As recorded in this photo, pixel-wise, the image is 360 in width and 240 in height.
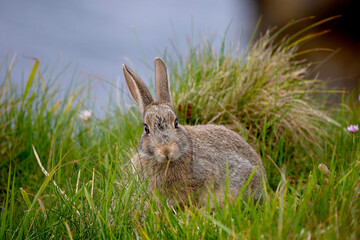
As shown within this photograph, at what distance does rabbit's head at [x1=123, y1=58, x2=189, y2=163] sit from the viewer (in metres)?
4.05

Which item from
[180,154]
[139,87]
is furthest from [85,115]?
[180,154]

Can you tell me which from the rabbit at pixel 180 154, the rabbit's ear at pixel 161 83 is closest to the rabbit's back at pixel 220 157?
the rabbit at pixel 180 154

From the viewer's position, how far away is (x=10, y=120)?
6430 millimetres

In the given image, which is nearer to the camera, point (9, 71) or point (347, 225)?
point (347, 225)

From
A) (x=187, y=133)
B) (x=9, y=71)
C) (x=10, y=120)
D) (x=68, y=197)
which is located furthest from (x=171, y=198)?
(x=9, y=71)

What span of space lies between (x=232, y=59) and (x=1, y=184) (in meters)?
4.27

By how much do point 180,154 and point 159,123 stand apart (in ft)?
1.33

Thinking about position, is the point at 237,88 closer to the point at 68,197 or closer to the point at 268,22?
the point at 68,197

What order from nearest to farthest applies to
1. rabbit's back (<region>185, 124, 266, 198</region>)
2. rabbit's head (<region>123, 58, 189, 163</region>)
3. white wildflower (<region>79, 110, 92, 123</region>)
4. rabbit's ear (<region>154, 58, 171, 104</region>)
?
rabbit's head (<region>123, 58, 189, 163</region>) < rabbit's back (<region>185, 124, 266, 198</region>) < rabbit's ear (<region>154, 58, 171, 104</region>) < white wildflower (<region>79, 110, 92, 123</region>)

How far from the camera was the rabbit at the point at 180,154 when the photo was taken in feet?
13.6

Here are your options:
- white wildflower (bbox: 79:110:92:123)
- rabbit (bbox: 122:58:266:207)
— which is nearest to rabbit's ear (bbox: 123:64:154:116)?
rabbit (bbox: 122:58:266:207)

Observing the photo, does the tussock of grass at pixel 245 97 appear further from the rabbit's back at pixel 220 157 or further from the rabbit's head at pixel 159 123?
the rabbit's head at pixel 159 123

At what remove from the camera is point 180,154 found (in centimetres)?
416

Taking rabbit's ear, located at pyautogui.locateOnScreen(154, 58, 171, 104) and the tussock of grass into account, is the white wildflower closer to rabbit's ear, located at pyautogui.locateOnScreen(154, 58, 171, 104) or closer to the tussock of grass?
the tussock of grass
